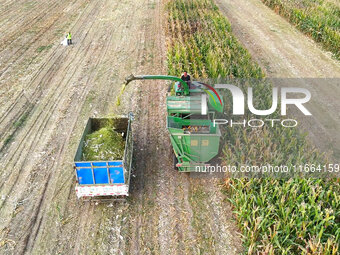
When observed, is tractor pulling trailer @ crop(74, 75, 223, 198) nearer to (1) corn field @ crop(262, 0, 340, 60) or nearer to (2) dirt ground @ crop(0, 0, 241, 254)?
(2) dirt ground @ crop(0, 0, 241, 254)

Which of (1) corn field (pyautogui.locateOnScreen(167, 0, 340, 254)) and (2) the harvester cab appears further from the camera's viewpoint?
(2) the harvester cab

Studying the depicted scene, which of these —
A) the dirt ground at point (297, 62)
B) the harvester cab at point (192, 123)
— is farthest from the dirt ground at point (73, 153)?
the dirt ground at point (297, 62)

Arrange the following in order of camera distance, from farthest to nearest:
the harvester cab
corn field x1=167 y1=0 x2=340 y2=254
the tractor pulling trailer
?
1. the harvester cab
2. the tractor pulling trailer
3. corn field x1=167 y1=0 x2=340 y2=254

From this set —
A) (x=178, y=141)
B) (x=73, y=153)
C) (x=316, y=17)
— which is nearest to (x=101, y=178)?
(x=178, y=141)

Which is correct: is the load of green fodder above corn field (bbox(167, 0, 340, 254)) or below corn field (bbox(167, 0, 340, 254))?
above

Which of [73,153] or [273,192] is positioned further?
[73,153]

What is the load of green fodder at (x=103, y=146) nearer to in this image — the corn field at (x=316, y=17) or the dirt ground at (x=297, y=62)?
the dirt ground at (x=297, y=62)

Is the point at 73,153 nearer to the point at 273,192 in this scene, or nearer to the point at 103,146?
the point at 103,146

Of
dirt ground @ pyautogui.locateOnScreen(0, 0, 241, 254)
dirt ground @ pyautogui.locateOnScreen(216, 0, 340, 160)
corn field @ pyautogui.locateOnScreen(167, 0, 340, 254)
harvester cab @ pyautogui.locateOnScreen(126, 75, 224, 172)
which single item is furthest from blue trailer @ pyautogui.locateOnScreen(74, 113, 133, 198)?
dirt ground @ pyautogui.locateOnScreen(216, 0, 340, 160)
